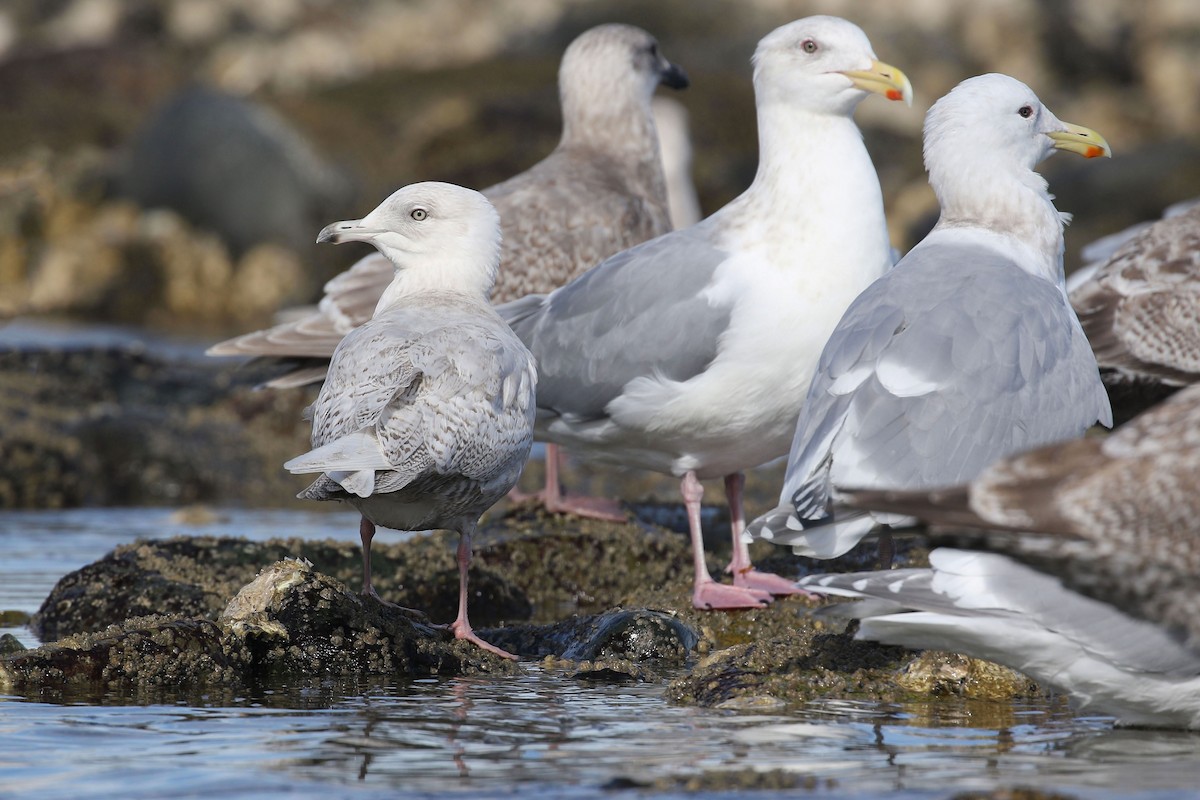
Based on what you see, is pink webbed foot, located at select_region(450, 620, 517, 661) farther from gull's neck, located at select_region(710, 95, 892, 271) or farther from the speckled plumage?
the speckled plumage

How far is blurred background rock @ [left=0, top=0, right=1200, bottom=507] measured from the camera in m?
12.0

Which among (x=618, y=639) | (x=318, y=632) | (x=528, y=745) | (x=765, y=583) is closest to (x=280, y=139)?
(x=765, y=583)

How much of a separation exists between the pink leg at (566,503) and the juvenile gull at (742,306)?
58cm

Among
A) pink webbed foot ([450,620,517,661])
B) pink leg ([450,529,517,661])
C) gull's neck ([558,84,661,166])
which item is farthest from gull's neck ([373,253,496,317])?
gull's neck ([558,84,661,166])

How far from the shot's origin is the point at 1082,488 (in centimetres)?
409

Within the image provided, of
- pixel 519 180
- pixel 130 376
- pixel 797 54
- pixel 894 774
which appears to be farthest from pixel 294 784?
pixel 130 376

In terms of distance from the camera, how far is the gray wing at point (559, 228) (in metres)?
8.98

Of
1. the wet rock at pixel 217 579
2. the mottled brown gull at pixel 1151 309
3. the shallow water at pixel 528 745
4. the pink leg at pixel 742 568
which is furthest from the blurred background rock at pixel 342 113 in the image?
the shallow water at pixel 528 745

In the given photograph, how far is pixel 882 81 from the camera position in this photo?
704 cm

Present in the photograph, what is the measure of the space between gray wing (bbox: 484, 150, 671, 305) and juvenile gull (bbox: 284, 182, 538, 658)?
229cm

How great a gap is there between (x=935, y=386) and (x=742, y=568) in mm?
1737

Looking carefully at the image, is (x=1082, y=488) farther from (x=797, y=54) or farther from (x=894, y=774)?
(x=797, y=54)

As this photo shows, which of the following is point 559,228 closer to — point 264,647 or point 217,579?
point 217,579

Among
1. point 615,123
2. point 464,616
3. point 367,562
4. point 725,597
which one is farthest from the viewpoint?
point 615,123
